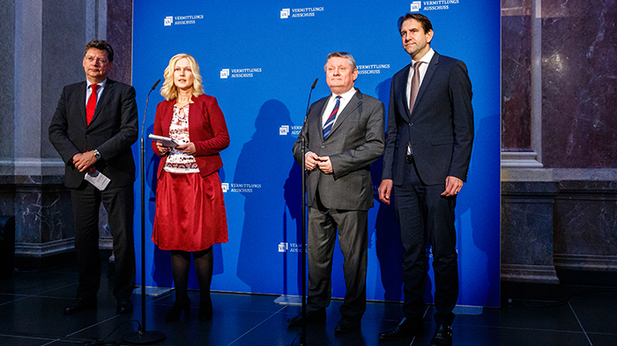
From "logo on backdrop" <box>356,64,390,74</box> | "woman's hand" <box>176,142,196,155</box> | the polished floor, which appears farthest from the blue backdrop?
"woman's hand" <box>176,142,196,155</box>

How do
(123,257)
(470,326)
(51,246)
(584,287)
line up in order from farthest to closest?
1. (51,246)
2. (584,287)
3. (123,257)
4. (470,326)

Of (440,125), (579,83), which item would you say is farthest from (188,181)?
(579,83)

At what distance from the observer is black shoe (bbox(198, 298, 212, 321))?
3.38 m

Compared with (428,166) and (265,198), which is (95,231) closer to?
(265,198)

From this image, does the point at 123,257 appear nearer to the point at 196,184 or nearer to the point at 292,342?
the point at 196,184

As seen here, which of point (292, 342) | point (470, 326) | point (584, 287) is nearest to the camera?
point (292, 342)

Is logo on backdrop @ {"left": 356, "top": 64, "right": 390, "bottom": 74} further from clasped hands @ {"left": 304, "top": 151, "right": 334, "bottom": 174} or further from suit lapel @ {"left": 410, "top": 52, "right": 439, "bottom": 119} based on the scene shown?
clasped hands @ {"left": 304, "top": 151, "right": 334, "bottom": 174}

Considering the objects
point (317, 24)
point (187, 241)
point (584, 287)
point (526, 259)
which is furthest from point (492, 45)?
point (187, 241)

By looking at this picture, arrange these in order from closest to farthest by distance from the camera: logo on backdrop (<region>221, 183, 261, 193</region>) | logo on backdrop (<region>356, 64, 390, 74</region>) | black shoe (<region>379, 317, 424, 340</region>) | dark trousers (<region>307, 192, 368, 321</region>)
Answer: black shoe (<region>379, 317, 424, 340</region>) < dark trousers (<region>307, 192, 368, 321</region>) < logo on backdrop (<region>356, 64, 390, 74</region>) < logo on backdrop (<region>221, 183, 261, 193</region>)

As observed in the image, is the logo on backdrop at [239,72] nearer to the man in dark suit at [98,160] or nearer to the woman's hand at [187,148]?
the man in dark suit at [98,160]

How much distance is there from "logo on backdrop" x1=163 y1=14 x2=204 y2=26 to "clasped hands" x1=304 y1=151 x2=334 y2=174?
6.16ft

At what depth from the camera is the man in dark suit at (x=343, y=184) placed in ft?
10.4

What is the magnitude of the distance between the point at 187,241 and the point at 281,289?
1107 millimetres

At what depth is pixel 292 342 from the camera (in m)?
2.85
